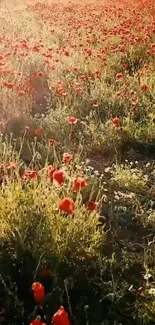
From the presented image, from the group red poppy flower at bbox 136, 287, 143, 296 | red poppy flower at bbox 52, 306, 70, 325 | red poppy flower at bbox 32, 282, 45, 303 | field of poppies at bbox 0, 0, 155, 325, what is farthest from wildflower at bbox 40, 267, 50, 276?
red poppy flower at bbox 52, 306, 70, 325

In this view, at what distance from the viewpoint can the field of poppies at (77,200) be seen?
2.67 meters

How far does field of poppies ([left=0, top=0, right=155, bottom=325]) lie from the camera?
105 inches

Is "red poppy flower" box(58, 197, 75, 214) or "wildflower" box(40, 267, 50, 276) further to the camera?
"wildflower" box(40, 267, 50, 276)

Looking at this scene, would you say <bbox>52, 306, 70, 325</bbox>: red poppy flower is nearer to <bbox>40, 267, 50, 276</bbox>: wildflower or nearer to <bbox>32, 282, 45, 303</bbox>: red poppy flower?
<bbox>32, 282, 45, 303</bbox>: red poppy flower

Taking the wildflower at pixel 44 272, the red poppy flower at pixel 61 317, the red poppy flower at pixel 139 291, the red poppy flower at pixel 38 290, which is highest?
the red poppy flower at pixel 61 317

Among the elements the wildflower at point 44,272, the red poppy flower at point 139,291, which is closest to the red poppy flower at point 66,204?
the wildflower at point 44,272

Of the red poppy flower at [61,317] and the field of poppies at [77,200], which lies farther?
the field of poppies at [77,200]

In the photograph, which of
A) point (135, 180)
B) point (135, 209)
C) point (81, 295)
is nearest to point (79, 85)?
point (135, 180)

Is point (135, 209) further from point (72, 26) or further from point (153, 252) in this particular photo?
point (72, 26)

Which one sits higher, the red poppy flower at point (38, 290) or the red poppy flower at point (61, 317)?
the red poppy flower at point (61, 317)

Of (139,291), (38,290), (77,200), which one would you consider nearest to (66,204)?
(77,200)

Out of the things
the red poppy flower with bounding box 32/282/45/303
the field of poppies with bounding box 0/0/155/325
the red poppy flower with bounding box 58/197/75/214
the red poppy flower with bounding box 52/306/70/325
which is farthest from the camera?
the field of poppies with bounding box 0/0/155/325

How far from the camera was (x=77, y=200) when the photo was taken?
2891mm

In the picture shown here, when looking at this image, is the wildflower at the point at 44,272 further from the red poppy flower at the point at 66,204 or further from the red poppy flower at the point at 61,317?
the red poppy flower at the point at 61,317
